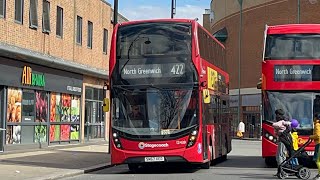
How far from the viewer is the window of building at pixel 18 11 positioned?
23.8 m

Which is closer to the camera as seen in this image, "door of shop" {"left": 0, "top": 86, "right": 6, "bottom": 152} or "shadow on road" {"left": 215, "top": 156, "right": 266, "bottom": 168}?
"shadow on road" {"left": 215, "top": 156, "right": 266, "bottom": 168}

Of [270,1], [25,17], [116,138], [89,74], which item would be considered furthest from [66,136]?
[270,1]

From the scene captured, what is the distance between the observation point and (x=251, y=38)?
209 ft

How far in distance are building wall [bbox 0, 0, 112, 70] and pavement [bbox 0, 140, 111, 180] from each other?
4.51m

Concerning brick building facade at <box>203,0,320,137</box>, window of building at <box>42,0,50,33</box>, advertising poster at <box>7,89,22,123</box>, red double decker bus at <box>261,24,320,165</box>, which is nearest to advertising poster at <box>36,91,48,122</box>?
advertising poster at <box>7,89,22,123</box>

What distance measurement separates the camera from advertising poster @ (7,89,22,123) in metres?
23.4

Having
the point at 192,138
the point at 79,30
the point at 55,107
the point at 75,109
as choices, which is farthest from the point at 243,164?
the point at 79,30

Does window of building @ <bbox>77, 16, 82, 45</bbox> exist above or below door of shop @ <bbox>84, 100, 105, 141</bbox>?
above

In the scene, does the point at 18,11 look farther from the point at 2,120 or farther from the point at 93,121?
the point at 93,121

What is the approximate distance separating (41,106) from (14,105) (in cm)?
279

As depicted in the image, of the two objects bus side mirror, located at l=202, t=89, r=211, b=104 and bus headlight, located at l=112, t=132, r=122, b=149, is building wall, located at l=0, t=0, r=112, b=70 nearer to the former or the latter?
bus headlight, located at l=112, t=132, r=122, b=149

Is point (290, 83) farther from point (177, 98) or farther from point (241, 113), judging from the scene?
point (241, 113)

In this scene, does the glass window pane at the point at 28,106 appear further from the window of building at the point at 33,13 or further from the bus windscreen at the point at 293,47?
the bus windscreen at the point at 293,47

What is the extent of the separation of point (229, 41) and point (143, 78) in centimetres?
5155
